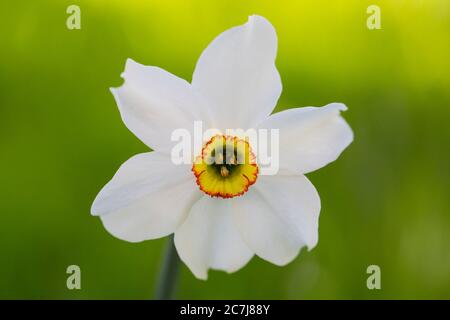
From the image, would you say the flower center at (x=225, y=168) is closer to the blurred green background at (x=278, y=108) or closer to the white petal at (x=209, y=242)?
the white petal at (x=209, y=242)

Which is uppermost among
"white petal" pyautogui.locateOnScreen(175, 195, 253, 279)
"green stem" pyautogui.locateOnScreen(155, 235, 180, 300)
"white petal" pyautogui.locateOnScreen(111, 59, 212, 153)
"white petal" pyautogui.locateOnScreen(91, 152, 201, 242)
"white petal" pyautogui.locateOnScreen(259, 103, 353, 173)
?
"white petal" pyautogui.locateOnScreen(111, 59, 212, 153)

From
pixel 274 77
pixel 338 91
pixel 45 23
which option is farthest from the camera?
pixel 338 91

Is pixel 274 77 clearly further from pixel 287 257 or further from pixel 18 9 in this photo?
pixel 18 9

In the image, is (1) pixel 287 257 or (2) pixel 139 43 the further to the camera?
(2) pixel 139 43

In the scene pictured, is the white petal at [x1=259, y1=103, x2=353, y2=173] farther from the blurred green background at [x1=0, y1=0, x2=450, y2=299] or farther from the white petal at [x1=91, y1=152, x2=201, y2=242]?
the blurred green background at [x1=0, y1=0, x2=450, y2=299]

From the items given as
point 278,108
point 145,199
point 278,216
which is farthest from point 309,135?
point 278,108

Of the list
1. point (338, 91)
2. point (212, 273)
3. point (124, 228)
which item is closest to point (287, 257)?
point (124, 228)

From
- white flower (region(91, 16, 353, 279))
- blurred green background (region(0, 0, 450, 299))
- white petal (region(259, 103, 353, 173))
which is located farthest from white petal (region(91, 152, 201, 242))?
blurred green background (region(0, 0, 450, 299))
